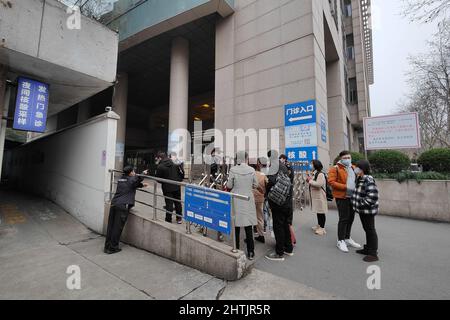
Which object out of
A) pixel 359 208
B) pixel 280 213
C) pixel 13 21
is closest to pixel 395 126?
pixel 359 208

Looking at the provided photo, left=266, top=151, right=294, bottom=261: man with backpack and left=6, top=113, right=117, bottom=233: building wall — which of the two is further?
left=6, top=113, right=117, bottom=233: building wall

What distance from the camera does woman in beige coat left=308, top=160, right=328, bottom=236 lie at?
15.8 feet

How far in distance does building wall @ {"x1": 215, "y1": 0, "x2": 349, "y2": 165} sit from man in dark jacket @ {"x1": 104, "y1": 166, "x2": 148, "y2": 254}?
22.5ft

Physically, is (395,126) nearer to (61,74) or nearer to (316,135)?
(316,135)

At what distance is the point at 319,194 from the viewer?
4879 millimetres

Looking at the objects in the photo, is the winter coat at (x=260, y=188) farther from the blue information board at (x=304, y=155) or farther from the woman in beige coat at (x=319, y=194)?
the blue information board at (x=304, y=155)

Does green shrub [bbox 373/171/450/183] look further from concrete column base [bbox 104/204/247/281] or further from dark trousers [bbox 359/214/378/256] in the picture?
concrete column base [bbox 104/204/247/281]

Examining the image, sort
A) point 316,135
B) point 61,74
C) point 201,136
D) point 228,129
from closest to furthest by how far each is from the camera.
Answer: point 61,74 < point 316,135 < point 228,129 < point 201,136

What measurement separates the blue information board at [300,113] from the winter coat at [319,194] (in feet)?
15.4

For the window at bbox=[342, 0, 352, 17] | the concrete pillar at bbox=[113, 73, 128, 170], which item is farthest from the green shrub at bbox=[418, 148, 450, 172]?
the window at bbox=[342, 0, 352, 17]

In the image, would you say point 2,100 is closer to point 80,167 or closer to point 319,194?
point 80,167

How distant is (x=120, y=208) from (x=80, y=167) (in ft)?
10.6

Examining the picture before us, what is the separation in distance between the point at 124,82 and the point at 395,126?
731 inches

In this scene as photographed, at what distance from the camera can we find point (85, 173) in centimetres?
626
